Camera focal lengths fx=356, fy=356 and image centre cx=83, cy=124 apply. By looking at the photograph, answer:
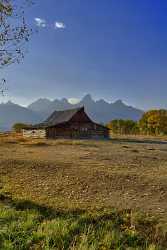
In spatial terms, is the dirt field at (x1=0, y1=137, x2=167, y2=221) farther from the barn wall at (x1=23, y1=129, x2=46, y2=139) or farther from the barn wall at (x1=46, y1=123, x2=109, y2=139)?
the barn wall at (x1=46, y1=123, x2=109, y2=139)

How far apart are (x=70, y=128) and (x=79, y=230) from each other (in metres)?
64.0

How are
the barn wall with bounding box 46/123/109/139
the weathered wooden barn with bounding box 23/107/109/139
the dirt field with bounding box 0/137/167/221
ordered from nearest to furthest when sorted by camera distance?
the dirt field with bounding box 0/137/167/221 → the weathered wooden barn with bounding box 23/107/109/139 → the barn wall with bounding box 46/123/109/139

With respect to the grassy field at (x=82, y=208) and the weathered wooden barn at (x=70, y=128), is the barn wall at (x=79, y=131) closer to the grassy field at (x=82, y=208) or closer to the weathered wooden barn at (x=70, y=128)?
the weathered wooden barn at (x=70, y=128)

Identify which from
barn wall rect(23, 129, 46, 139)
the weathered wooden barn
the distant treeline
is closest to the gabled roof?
the weathered wooden barn

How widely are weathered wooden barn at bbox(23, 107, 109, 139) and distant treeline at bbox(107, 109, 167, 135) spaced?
117 ft

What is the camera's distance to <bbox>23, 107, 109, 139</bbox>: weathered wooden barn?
7244cm

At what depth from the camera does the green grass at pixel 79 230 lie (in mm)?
8891

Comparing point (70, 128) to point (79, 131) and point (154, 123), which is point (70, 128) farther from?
point (154, 123)

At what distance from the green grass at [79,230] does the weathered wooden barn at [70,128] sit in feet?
194

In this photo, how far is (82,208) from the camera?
13.2 m

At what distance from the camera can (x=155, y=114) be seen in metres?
110

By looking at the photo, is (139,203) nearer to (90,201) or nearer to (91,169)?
(90,201)

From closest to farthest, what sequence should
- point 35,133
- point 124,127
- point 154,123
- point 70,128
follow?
point 70,128
point 35,133
point 154,123
point 124,127

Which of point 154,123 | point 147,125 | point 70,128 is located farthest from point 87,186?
point 147,125
